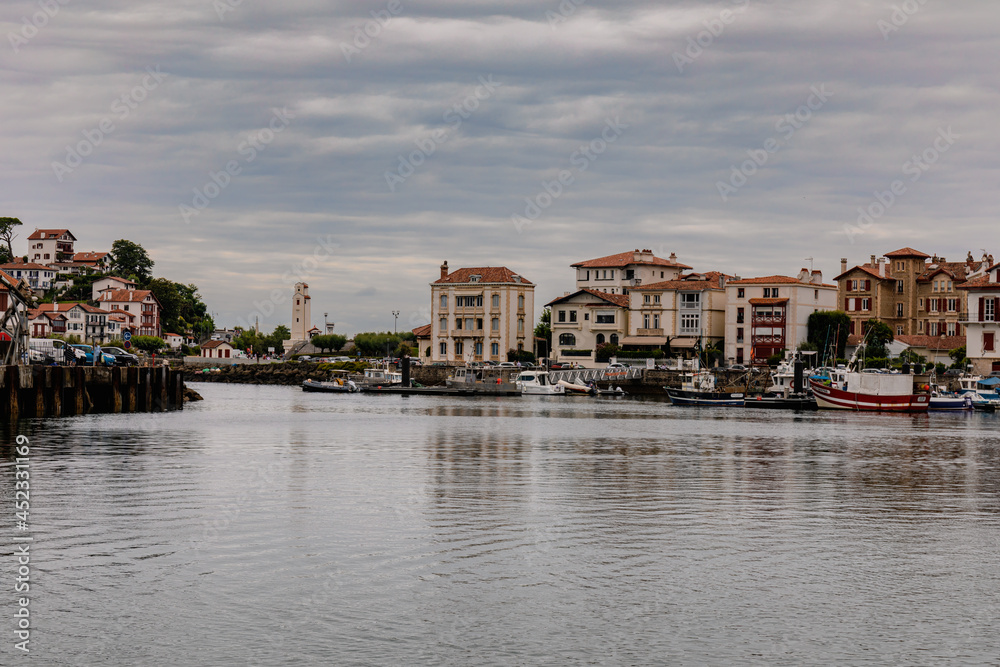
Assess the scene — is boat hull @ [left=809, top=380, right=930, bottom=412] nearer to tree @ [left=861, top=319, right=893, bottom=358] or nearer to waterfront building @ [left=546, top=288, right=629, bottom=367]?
tree @ [left=861, top=319, right=893, bottom=358]

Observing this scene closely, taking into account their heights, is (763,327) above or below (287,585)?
above

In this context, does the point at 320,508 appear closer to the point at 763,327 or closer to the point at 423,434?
the point at 423,434

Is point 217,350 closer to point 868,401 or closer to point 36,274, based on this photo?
point 36,274

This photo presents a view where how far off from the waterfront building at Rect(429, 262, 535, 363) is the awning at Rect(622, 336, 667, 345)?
47.6ft

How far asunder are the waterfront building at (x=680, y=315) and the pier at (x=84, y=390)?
193 ft

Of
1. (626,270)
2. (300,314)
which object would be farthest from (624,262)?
(300,314)

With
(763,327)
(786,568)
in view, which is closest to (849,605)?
(786,568)

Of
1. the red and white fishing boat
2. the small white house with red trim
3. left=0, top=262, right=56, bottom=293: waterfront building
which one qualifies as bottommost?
the red and white fishing boat

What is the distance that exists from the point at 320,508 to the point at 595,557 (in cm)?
794

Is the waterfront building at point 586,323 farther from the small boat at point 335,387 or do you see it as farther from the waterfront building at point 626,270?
the small boat at point 335,387

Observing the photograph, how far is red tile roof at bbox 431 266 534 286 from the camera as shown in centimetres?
12650

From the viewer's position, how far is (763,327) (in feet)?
355

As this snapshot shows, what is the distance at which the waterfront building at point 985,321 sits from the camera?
298ft

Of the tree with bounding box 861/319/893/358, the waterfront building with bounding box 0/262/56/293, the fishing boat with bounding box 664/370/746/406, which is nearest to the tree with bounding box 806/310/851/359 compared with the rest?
the tree with bounding box 861/319/893/358
